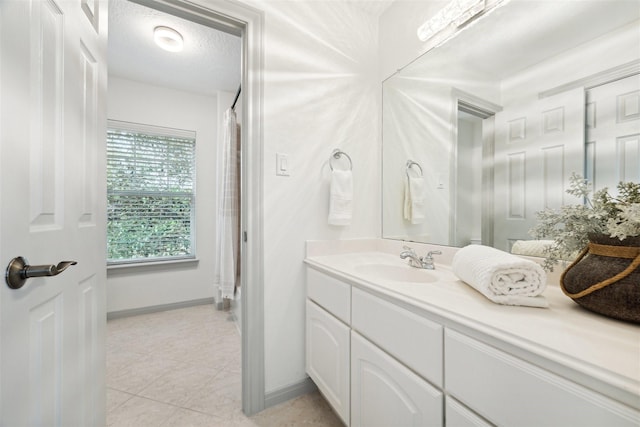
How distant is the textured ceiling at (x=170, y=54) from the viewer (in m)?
1.87

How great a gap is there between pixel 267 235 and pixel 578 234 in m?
1.21

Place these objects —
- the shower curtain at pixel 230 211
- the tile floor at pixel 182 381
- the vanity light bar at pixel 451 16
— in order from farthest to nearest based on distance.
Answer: the shower curtain at pixel 230 211 < the tile floor at pixel 182 381 < the vanity light bar at pixel 451 16

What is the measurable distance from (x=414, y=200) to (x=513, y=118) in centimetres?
63

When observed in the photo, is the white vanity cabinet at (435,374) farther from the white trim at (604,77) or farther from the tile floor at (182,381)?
the white trim at (604,77)

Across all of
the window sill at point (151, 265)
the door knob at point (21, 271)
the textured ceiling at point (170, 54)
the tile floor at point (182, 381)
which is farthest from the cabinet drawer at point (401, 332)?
the window sill at point (151, 265)

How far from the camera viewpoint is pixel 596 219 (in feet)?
2.20

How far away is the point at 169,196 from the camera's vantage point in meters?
2.92

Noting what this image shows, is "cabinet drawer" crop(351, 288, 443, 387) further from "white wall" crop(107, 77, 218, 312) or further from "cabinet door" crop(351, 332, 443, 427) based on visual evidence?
"white wall" crop(107, 77, 218, 312)

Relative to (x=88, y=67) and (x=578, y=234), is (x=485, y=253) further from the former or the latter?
(x=88, y=67)

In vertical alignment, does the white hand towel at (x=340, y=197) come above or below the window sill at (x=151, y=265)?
above

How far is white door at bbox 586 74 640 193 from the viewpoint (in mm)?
773

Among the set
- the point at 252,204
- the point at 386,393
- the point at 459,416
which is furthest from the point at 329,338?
the point at 252,204

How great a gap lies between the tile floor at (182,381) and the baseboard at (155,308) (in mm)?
77

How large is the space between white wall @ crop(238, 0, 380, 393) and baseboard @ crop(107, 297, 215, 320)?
198cm
